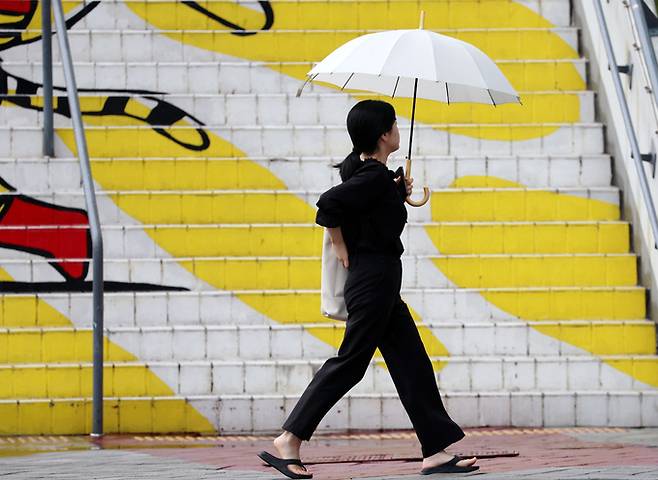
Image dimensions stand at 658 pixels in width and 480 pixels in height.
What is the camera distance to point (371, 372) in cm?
821

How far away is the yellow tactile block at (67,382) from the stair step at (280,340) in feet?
0.58

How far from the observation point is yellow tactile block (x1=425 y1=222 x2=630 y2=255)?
9.02 metres

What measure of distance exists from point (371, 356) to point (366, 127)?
37.7 inches

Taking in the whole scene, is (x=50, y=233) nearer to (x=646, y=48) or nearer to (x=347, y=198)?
(x=347, y=198)

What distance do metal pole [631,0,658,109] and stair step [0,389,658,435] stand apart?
1690 mm

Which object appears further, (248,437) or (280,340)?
(280,340)

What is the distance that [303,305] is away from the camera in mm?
8625

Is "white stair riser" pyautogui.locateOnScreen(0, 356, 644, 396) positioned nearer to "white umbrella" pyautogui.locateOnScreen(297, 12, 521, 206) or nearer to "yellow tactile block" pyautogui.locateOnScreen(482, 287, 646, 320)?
"yellow tactile block" pyautogui.locateOnScreen(482, 287, 646, 320)

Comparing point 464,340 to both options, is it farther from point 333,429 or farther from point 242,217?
point 242,217

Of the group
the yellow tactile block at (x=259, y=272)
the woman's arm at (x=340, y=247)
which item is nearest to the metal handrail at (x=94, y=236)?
the yellow tactile block at (x=259, y=272)

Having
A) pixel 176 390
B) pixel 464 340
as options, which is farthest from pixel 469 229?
pixel 176 390

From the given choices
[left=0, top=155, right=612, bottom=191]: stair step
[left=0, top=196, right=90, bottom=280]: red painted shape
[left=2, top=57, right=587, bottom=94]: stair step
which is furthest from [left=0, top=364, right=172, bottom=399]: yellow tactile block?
[left=2, top=57, right=587, bottom=94]: stair step

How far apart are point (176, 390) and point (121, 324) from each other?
0.66m

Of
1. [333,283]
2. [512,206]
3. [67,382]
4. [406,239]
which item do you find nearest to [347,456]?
[333,283]
